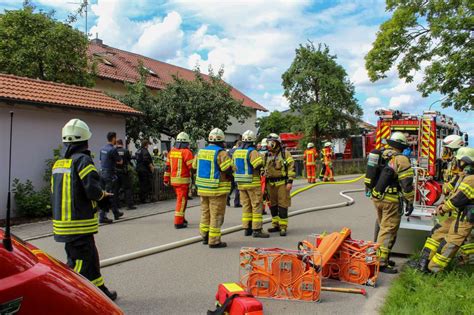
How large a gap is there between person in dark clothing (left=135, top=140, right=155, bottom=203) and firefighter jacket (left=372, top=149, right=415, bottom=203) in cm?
733

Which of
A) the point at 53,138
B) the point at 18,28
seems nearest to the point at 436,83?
the point at 53,138

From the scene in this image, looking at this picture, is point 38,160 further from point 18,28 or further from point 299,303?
point 299,303

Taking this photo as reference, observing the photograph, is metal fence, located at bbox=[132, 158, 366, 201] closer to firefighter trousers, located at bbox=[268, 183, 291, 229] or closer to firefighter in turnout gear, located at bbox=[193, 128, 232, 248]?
firefighter trousers, located at bbox=[268, 183, 291, 229]

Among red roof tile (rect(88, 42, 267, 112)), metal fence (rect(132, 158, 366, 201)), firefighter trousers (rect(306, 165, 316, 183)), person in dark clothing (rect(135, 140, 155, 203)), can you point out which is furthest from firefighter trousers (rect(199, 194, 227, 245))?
red roof tile (rect(88, 42, 267, 112))

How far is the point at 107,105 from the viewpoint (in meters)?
12.4

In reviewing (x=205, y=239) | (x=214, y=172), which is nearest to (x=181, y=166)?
(x=214, y=172)

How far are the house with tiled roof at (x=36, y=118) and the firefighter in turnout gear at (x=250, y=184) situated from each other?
538cm

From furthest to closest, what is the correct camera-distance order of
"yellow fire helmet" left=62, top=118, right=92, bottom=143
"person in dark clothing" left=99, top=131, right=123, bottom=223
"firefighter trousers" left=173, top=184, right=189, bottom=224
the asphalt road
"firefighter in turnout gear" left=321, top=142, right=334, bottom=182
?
"firefighter in turnout gear" left=321, top=142, right=334, bottom=182
"person in dark clothing" left=99, top=131, right=123, bottom=223
"firefighter trousers" left=173, top=184, right=189, bottom=224
the asphalt road
"yellow fire helmet" left=62, top=118, right=92, bottom=143

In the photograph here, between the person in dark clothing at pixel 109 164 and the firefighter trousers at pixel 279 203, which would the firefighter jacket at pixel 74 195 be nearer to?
the firefighter trousers at pixel 279 203

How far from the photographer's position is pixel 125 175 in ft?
34.3

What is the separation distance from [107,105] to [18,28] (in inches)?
195

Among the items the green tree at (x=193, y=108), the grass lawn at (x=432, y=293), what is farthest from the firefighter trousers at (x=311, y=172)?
the grass lawn at (x=432, y=293)

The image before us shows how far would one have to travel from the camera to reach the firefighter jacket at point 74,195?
406 centimetres

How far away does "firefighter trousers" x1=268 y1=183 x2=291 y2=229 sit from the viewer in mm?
7766
